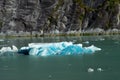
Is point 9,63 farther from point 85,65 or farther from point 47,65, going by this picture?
point 85,65

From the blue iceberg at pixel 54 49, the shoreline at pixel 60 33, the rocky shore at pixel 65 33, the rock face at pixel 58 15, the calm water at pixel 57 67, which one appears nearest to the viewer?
the calm water at pixel 57 67

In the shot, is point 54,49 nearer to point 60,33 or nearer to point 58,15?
point 60,33

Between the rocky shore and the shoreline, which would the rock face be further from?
the shoreline

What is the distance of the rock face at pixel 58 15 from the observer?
121250 millimetres

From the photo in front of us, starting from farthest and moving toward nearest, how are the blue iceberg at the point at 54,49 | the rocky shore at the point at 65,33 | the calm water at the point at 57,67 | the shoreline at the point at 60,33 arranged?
the rocky shore at the point at 65,33
the shoreline at the point at 60,33
the blue iceberg at the point at 54,49
the calm water at the point at 57,67

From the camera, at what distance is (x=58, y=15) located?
125375 millimetres

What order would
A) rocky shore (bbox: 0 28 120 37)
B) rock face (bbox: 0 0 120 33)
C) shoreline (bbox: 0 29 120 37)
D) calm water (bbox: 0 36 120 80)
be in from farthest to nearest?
rock face (bbox: 0 0 120 33) → rocky shore (bbox: 0 28 120 37) → shoreline (bbox: 0 29 120 37) → calm water (bbox: 0 36 120 80)

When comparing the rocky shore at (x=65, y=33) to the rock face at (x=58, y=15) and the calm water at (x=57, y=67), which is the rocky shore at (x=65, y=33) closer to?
the rock face at (x=58, y=15)

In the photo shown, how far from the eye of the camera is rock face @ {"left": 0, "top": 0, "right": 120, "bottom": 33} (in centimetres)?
12125

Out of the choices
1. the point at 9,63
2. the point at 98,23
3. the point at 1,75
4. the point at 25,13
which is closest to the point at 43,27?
the point at 25,13

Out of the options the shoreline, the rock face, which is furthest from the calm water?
the rock face

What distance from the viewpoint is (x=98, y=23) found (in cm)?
12625

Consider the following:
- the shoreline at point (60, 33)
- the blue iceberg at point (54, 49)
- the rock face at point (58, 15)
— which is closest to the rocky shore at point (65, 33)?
the shoreline at point (60, 33)

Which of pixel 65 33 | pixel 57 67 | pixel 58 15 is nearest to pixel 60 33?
pixel 65 33
